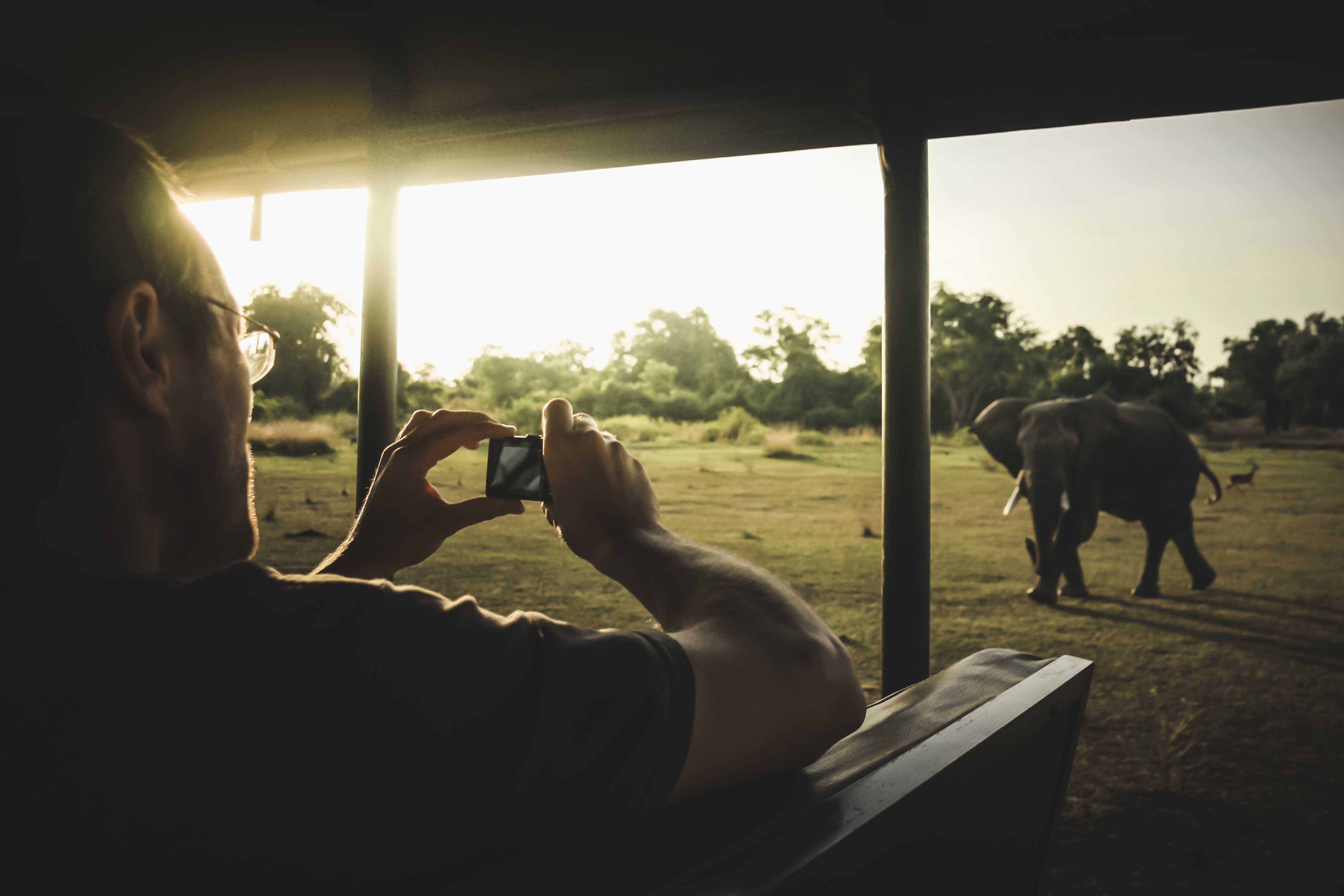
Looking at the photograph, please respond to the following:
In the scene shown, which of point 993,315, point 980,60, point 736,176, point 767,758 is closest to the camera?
point 767,758

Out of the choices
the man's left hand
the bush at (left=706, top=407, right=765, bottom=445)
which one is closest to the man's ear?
the man's left hand

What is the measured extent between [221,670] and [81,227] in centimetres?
29

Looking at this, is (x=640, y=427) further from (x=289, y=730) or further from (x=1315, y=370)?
(x=1315, y=370)

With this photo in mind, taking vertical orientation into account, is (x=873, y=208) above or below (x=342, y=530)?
above

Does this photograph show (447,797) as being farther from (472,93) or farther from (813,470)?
(813,470)

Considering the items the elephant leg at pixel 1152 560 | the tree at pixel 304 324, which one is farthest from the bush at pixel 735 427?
the elephant leg at pixel 1152 560

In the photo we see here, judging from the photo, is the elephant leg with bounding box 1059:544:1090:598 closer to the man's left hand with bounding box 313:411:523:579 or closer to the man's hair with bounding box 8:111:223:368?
the man's left hand with bounding box 313:411:523:579

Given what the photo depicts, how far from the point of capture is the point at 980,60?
52.4 inches

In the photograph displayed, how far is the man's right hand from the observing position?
0.67 m

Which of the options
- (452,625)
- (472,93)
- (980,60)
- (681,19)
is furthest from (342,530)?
(452,625)

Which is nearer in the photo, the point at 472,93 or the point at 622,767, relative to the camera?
the point at 622,767

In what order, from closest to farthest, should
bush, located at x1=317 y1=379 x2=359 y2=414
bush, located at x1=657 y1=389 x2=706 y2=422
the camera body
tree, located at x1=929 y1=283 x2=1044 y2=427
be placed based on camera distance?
the camera body → bush, located at x1=317 y1=379 x2=359 y2=414 → bush, located at x1=657 y1=389 x2=706 y2=422 → tree, located at x1=929 y1=283 x2=1044 y2=427

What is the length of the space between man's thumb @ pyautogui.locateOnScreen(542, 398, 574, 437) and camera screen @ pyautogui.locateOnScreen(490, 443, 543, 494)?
71 mm

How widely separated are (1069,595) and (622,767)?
481 cm
